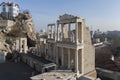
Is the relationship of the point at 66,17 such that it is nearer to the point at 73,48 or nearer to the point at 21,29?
the point at 73,48

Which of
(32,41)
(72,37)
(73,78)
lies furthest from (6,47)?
(73,78)

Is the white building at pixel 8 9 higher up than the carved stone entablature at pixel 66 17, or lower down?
higher up

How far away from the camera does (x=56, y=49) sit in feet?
64.1

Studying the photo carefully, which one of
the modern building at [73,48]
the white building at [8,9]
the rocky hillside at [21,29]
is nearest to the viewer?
the modern building at [73,48]

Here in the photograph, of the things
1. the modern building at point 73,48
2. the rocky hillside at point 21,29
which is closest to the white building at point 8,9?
the rocky hillside at point 21,29

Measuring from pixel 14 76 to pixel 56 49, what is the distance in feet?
20.2

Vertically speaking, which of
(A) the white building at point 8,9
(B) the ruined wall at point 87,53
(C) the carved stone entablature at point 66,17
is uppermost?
(A) the white building at point 8,9

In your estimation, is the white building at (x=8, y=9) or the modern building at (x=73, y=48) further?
the white building at (x=8, y=9)

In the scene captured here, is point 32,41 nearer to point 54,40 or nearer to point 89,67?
point 54,40

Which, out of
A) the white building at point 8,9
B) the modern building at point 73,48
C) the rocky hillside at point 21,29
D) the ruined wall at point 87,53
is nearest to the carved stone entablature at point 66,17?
the modern building at point 73,48

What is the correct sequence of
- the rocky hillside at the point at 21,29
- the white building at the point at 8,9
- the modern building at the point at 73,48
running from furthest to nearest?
the white building at the point at 8,9
the rocky hillside at the point at 21,29
the modern building at the point at 73,48

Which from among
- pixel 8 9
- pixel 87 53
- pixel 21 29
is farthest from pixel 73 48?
pixel 8 9

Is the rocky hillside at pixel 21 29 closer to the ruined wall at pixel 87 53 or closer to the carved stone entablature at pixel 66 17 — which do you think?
the carved stone entablature at pixel 66 17

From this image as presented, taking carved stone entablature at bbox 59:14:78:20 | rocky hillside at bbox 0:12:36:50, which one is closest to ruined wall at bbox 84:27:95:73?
carved stone entablature at bbox 59:14:78:20
